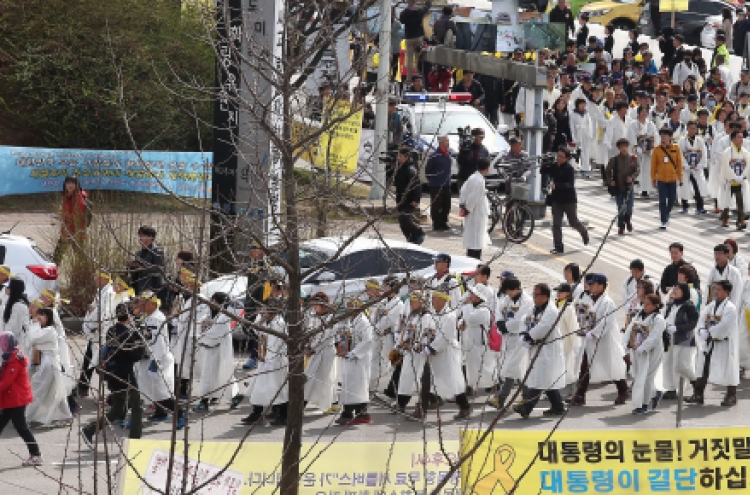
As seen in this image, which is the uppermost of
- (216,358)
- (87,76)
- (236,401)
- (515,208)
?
(87,76)

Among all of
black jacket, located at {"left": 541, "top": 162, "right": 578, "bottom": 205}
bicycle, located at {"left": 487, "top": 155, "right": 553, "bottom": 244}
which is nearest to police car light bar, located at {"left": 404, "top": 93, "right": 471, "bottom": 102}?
bicycle, located at {"left": 487, "top": 155, "right": 553, "bottom": 244}

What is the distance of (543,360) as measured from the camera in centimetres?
1559

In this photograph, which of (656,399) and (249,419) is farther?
(656,399)

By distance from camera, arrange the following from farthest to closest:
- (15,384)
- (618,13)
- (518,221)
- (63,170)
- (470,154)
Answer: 1. (618,13)
2. (470,154)
3. (63,170)
4. (518,221)
5. (15,384)

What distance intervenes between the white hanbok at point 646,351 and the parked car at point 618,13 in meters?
29.4

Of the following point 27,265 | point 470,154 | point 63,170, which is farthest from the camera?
point 470,154

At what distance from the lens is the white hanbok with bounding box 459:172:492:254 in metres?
21.5

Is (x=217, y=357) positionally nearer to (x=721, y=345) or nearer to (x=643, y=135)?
(x=721, y=345)

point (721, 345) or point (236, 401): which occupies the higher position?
point (721, 345)

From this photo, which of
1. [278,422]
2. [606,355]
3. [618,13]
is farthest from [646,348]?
[618,13]

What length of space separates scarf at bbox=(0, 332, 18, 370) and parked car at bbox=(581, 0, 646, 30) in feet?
107

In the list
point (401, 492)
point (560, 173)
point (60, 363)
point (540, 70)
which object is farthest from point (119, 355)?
point (540, 70)

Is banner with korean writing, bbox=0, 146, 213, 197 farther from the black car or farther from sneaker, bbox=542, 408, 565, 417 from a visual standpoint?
the black car

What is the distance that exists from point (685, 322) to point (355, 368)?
347 cm
